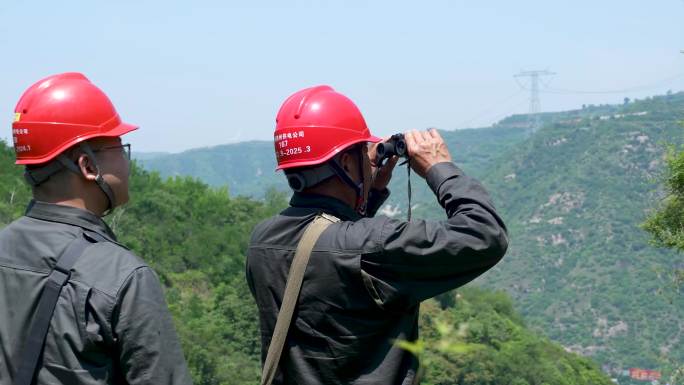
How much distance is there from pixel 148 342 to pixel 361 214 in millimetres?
1135

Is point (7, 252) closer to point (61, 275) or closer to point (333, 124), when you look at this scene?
point (61, 275)

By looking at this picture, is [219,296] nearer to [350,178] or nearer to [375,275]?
[350,178]

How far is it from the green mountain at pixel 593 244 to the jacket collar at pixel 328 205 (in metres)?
105

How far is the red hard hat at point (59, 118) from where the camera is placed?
289 cm

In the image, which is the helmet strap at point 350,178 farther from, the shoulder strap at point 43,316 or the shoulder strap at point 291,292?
the shoulder strap at point 43,316

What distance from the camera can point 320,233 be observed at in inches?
126

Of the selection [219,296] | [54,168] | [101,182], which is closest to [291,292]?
[101,182]

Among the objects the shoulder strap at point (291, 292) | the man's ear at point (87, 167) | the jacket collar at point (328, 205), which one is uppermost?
the man's ear at point (87, 167)

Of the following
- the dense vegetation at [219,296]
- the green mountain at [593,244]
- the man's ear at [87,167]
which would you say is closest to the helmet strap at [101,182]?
the man's ear at [87,167]

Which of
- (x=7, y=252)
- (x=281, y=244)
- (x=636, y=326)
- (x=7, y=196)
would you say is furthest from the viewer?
(x=636, y=326)

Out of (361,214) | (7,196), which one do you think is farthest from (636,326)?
(361,214)

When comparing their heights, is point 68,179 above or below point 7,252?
above

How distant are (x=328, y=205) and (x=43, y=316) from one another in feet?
3.48

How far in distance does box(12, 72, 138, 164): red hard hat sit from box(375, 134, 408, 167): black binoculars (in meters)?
0.92
